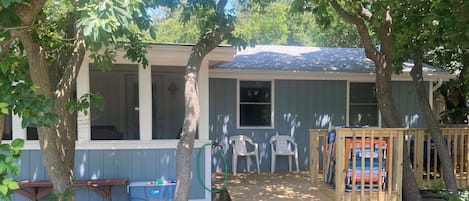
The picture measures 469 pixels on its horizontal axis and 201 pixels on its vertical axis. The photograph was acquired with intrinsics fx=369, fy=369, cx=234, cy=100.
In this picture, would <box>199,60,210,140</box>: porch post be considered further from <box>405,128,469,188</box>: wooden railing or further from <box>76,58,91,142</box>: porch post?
<box>405,128,469,188</box>: wooden railing

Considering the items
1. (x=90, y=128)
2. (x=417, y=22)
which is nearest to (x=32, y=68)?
(x=90, y=128)

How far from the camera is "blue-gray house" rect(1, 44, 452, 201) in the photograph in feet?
18.2

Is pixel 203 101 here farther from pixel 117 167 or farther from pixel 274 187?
pixel 274 187

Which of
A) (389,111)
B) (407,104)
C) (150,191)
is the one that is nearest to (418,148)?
(389,111)

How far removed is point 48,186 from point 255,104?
4.33 meters

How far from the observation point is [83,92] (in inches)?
215

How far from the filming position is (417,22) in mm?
5941

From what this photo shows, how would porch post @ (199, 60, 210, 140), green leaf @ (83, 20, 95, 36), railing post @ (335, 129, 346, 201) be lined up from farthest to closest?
porch post @ (199, 60, 210, 140) → railing post @ (335, 129, 346, 201) → green leaf @ (83, 20, 95, 36)

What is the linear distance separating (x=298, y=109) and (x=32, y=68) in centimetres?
617

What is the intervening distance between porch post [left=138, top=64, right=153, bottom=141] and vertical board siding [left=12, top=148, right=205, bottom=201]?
290 millimetres

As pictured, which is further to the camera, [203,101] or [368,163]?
[203,101]

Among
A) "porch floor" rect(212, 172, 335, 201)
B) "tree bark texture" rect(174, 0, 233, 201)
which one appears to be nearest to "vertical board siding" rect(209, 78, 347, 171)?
"porch floor" rect(212, 172, 335, 201)

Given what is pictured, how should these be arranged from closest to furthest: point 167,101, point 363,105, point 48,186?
point 48,186 < point 167,101 < point 363,105

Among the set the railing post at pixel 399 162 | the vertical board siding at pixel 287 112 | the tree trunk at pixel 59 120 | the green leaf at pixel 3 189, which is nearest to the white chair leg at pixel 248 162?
the vertical board siding at pixel 287 112
